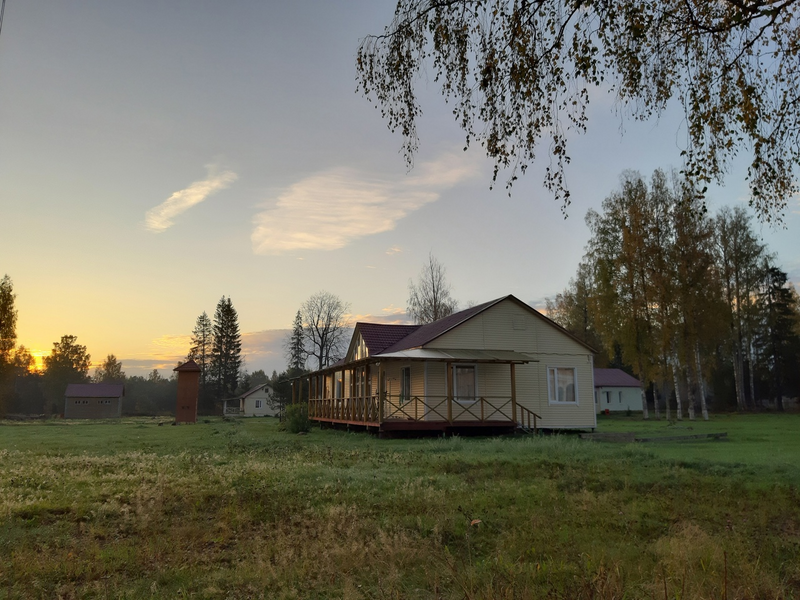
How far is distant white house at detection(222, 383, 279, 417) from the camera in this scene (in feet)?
247

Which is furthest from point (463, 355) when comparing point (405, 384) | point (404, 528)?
point (404, 528)

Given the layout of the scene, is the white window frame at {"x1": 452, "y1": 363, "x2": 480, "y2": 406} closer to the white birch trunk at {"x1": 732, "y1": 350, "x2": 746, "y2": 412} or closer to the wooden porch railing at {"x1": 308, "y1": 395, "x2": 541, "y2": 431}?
the wooden porch railing at {"x1": 308, "y1": 395, "x2": 541, "y2": 431}


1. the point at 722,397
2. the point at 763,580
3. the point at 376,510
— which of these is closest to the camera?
the point at 763,580

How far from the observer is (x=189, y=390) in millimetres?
40344

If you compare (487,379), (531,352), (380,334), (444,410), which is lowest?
(444,410)

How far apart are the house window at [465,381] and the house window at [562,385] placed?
365 centimetres

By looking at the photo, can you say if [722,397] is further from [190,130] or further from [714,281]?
[190,130]

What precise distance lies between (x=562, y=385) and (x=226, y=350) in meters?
62.4

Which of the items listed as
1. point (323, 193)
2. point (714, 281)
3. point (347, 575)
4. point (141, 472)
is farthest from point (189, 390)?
point (347, 575)

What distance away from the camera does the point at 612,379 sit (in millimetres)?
53000

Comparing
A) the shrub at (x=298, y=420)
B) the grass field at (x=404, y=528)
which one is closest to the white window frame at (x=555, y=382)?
the shrub at (x=298, y=420)

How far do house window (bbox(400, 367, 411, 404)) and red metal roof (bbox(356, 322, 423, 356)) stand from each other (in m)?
3.49

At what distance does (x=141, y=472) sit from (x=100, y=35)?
8216 mm

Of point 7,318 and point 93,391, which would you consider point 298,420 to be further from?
point 93,391
